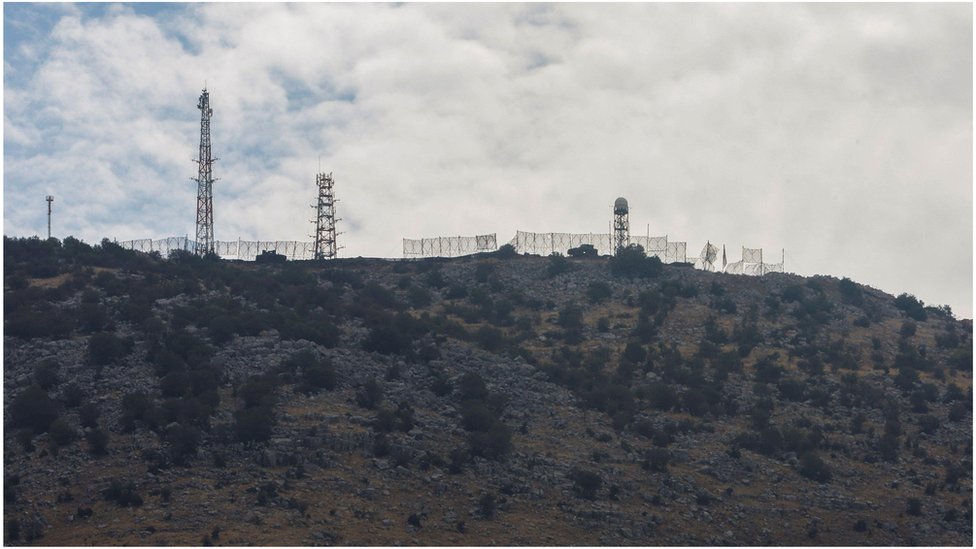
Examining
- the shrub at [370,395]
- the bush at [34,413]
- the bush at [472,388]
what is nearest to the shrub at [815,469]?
the bush at [472,388]

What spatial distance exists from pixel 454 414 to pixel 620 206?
156 feet

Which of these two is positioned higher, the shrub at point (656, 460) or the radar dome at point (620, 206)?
the radar dome at point (620, 206)

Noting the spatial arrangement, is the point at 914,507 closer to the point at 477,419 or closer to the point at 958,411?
the point at 958,411

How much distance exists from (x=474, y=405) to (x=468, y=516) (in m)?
13.6

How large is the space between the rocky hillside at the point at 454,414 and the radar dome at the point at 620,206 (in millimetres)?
13107

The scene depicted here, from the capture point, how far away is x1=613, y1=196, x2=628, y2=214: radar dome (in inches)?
4722

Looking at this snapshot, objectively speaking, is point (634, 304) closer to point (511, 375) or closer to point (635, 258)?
point (635, 258)

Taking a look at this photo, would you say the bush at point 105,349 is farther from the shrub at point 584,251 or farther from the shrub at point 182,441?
the shrub at point 584,251

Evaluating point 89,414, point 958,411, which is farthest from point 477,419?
point 958,411

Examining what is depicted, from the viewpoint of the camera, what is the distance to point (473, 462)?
70938 millimetres

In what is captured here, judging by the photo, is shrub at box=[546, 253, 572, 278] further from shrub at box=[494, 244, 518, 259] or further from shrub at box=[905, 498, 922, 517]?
shrub at box=[905, 498, 922, 517]

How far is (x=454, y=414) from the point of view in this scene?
254 feet

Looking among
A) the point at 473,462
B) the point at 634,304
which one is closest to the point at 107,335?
the point at 473,462

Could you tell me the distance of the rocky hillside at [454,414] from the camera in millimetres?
64250
